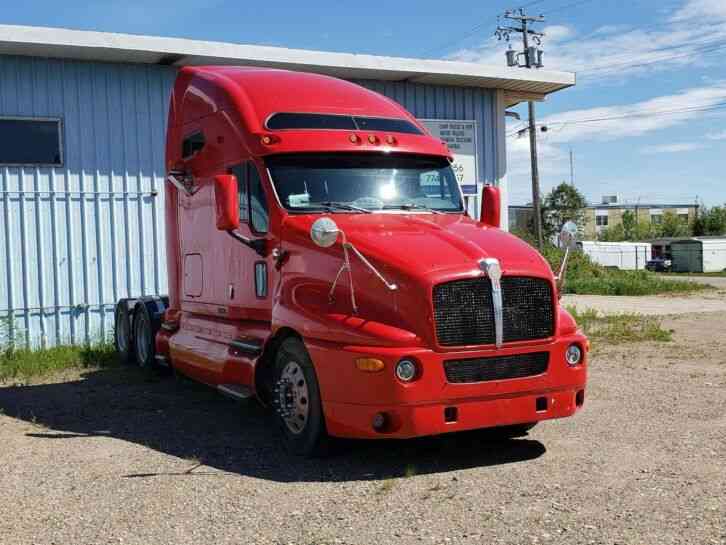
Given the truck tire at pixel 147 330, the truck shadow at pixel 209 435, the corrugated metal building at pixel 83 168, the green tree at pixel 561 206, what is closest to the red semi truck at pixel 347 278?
the truck shadow at pixel 209 435

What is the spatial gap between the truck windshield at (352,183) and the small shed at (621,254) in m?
47.3

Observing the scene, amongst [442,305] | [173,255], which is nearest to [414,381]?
[442,305]

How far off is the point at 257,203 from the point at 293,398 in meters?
1.78

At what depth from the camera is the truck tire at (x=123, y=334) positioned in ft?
37.9

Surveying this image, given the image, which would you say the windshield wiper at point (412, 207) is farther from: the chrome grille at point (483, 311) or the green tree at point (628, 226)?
the green tree at point (628, 226)

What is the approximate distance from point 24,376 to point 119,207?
3.26 meters

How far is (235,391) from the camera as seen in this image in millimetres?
7344

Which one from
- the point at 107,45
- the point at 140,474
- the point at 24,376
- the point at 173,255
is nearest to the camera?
the point at 140,474

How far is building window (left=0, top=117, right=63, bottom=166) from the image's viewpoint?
12.3 m

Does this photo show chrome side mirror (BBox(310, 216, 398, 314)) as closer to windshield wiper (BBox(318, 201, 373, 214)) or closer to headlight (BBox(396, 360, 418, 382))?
headlight (BBox(396, 360, 418, 382))

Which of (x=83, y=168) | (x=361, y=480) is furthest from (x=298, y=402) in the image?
(x=83, y=168)

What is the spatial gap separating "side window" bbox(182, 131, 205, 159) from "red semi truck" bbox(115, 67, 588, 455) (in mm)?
32

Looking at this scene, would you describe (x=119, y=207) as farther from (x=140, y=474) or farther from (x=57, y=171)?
(x=140, y=474)

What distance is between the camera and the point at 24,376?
1085 cm
